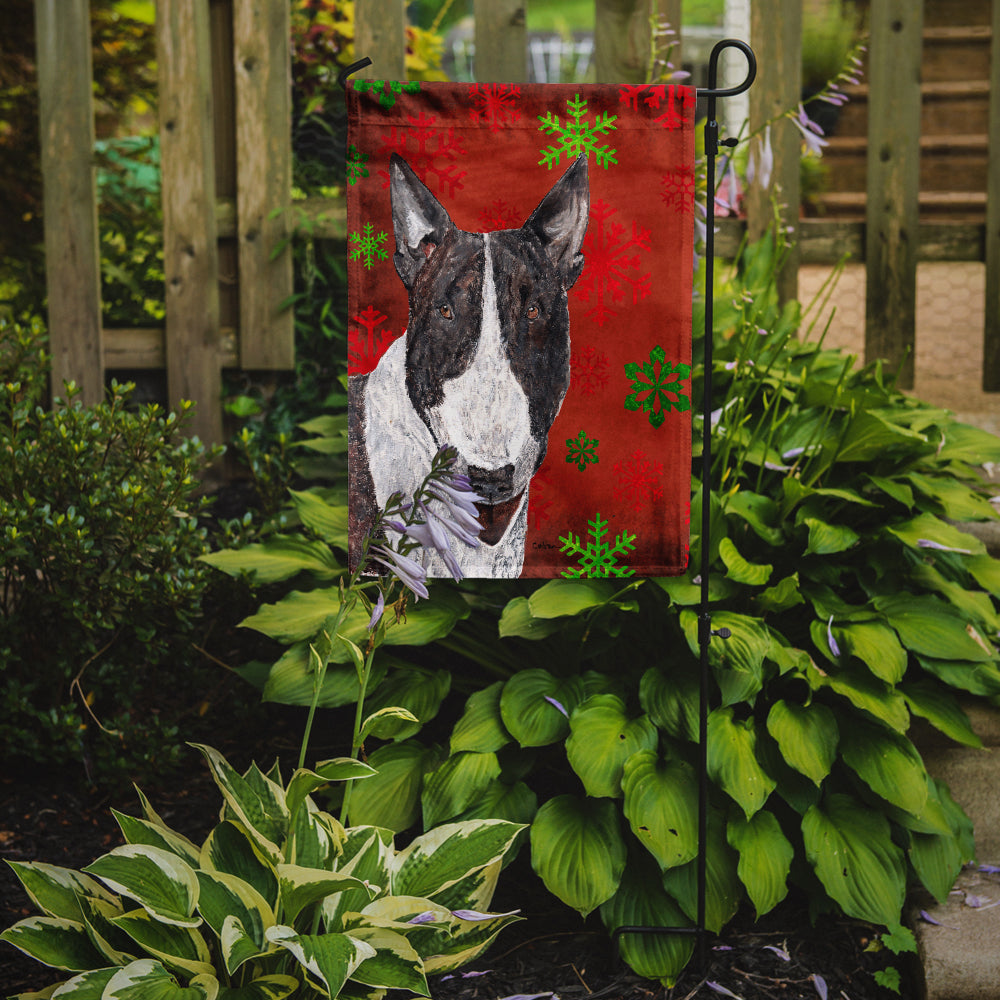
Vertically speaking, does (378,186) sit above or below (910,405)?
A: above

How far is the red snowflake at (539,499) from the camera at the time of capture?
1.94 meters

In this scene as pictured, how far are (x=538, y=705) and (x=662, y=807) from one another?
13.2 inches

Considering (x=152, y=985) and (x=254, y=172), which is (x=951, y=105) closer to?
(x=254, y=172)

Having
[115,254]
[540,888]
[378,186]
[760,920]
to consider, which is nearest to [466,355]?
[378,186]

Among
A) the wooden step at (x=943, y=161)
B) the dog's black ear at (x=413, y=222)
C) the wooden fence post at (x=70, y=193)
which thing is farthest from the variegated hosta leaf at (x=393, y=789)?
the wooden step at (x=943, y=161)

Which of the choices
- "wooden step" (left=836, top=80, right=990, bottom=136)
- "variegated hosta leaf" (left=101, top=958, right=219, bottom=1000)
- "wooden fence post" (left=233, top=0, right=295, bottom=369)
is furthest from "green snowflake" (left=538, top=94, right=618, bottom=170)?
"wooden step" (left=836, top=80, right=990, bottom=136)

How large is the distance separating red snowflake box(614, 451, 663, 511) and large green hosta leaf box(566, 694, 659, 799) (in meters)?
0.46

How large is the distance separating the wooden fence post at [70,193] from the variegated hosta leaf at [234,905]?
2244 millimetres

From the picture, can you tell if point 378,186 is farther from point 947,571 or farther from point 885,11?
point 885,11

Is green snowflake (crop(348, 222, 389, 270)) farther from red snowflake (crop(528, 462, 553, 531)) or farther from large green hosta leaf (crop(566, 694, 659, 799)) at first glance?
large green hosta leaf (crop(566, 694, 659, 799))

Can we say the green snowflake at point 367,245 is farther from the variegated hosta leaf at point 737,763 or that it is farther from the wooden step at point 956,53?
the wooden step at point 956,53

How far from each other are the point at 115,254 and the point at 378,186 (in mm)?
2379

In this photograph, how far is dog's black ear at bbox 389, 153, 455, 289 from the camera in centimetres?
186

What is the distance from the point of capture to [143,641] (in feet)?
8.13
